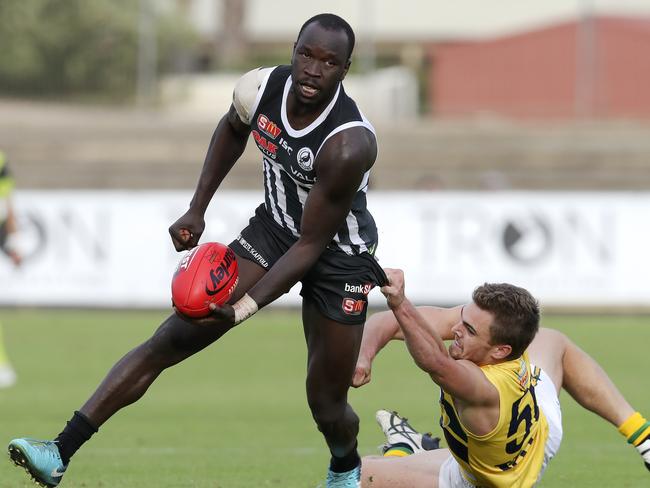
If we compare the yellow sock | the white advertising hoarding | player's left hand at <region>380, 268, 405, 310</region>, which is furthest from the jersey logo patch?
the white advertising hoarding

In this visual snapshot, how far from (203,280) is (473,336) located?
1.38 metres

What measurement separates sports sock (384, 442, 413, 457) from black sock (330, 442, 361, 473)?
1.90 ft

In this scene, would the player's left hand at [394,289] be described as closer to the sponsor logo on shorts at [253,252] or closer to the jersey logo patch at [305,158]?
the jersey logo patch at [305,158]

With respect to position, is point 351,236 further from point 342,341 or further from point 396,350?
point 396,350

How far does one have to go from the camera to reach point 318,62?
6.30m

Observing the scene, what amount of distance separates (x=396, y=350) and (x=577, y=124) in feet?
71.1

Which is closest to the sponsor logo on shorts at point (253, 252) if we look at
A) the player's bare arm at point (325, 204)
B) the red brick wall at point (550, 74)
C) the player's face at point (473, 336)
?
the player's bare arm at point (325, 204)

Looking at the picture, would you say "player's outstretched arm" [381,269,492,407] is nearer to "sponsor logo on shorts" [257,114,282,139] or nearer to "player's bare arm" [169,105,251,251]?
"sponsor logo on shorts" [257,114,282,139]

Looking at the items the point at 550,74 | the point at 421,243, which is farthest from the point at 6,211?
the point at 550,74

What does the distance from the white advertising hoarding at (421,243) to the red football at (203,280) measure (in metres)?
12.1

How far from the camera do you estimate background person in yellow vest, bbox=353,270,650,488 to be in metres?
6.24

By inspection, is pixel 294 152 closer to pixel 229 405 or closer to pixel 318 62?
pixel 318 62

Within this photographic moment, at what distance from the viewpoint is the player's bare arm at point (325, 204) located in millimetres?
6363

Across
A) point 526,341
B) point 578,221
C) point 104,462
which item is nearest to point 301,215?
point 526,341
